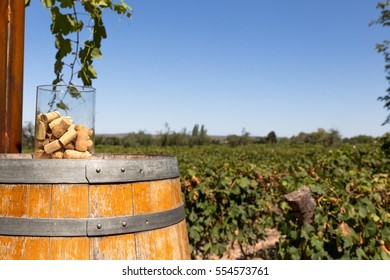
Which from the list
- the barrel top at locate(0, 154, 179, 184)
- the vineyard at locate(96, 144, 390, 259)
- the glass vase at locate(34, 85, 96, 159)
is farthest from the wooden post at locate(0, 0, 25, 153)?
the vineyard at locate(96, 144, 390, 259)

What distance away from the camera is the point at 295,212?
4164 mm

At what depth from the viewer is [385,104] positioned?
1254 inches

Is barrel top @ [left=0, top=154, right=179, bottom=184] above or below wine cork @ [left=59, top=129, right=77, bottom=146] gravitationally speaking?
below

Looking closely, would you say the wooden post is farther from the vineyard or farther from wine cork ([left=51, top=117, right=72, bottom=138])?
the vineyard

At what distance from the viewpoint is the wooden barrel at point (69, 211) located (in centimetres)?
183

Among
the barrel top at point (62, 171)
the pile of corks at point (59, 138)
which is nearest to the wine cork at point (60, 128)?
the pile of corks at point (59, 138)

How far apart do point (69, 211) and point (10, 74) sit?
0.99 m

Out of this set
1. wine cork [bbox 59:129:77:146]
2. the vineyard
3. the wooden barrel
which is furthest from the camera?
the vineyard

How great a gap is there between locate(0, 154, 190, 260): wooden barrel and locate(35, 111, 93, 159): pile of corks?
0.32 m

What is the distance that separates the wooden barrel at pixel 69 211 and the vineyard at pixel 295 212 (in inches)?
96.4

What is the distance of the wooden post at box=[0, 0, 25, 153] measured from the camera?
7.89 feet

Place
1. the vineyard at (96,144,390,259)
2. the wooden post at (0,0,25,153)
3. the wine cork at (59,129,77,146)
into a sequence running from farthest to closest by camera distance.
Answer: the vineyard at (96,144,390,259), the wooden post at (0,0,25,153), the wine cork at (59,129,77,146)

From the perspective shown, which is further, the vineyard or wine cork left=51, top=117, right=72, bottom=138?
the vineyard

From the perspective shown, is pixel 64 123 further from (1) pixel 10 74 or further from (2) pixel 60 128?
(1) pixel 10 74
